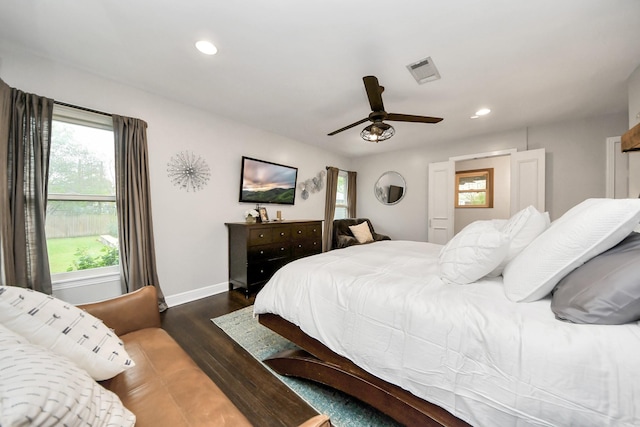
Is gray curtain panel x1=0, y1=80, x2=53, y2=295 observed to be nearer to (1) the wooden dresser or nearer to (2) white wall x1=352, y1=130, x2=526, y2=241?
(1) the wooden dresser

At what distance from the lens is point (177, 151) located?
2855mm

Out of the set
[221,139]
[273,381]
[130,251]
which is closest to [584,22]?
[273,381]

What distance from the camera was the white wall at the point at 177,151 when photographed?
81.6 inches

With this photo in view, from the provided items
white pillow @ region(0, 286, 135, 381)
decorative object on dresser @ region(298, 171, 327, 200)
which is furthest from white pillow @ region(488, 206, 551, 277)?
decorative object on dresser @ region(298, 171, 327, 200)

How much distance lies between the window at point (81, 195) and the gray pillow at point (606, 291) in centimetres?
357

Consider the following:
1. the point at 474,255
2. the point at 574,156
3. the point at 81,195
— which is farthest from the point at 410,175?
the point at 81,195

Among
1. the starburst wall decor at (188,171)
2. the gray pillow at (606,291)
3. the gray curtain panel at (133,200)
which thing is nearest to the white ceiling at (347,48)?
the gray curtain panel at (133,200)

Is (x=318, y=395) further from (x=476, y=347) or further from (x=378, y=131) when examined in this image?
(x=378, y=131)

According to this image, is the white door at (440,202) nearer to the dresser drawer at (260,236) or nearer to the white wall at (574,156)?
the white wall at (574,156)

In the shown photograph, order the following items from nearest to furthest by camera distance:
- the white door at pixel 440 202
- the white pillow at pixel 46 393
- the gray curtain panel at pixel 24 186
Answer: the white pillow at pixel 46 393, the gray curtain panel at pixel 24 186, the white door at pixel 440 202

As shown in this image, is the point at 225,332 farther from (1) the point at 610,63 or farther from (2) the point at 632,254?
(1) the point at 610,63

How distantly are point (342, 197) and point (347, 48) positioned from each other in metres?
3.83

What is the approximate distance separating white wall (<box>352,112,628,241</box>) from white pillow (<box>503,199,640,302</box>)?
11.1 feet

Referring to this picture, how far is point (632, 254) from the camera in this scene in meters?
0.82
